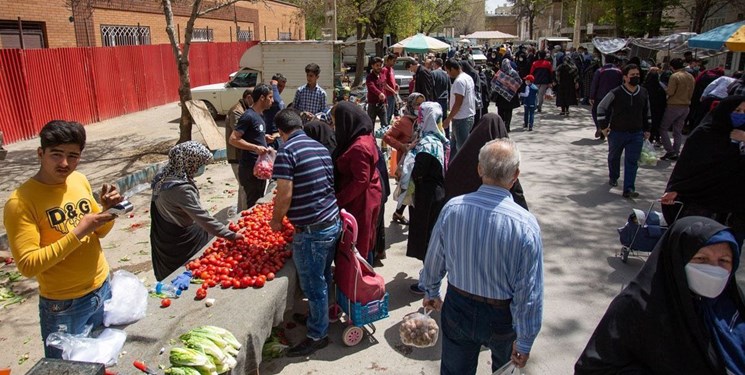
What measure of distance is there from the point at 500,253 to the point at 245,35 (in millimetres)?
34567

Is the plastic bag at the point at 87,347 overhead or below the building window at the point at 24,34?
below

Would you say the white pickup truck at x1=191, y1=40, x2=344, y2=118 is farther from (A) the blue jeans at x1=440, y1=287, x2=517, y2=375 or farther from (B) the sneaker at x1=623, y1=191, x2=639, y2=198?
(A) the blue jeans at x1=440, y1=287, x2=517, y2=375

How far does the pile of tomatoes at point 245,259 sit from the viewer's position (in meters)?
3.99

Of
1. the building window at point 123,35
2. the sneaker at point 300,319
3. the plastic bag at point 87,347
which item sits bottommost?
the sneaker at point 300,319

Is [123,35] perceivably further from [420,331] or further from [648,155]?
[420,331]

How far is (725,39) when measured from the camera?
12.6m

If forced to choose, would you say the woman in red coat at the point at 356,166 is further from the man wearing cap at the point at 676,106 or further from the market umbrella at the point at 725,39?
the market umbrella at the point at 725,39

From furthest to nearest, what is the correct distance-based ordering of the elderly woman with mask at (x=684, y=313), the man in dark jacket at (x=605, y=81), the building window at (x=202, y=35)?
the building window at (x=202, y=35) < the man in dark jacket at (x=605, y=81) < the elderly woman with mask at (x=684, y=313)

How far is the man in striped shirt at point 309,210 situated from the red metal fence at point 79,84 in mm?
12188

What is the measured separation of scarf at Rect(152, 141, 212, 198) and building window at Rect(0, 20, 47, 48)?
51.9 ft

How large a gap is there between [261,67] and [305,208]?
13579 millimetres

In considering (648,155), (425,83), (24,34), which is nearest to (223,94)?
(24,34)

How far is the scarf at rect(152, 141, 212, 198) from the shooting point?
13.3ft

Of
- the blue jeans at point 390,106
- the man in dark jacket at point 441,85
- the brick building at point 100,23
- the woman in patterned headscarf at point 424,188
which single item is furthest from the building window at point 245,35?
the woman in patterned headscarf at point 424,188
